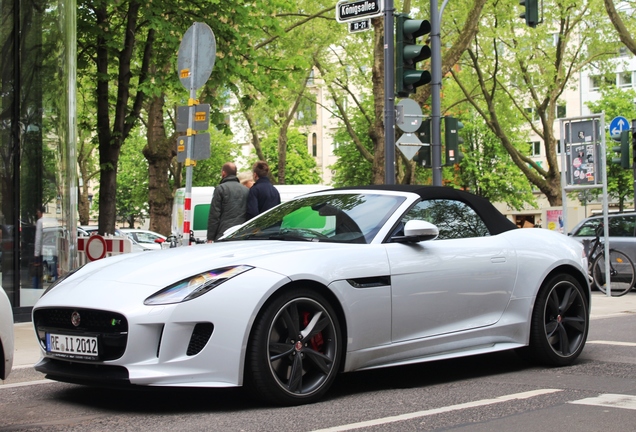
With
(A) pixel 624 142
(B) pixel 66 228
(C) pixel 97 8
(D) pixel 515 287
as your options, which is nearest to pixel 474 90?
(A) pixel 624 142

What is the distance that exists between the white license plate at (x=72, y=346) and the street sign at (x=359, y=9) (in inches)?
316

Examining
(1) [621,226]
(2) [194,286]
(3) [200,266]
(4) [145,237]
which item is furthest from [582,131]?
(4) [145,237]

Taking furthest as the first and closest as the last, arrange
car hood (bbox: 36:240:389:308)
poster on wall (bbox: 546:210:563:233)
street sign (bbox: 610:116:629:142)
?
street sign (bbox: 610:116:629:142), poster on wall (bbox: 546:210:563:233), car hood (bbox: 36:240:389:308)

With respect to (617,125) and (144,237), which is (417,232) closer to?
(617,125)

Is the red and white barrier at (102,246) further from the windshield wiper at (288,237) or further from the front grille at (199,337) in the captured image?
the front grille at (199,337)

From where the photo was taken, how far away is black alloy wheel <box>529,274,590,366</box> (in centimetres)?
709

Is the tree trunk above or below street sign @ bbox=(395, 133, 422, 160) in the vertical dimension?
above

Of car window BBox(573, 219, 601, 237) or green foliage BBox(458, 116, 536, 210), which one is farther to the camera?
green foliage BBox(458, 116, 536, 210)

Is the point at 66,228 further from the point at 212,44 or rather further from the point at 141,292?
the point at 141,292

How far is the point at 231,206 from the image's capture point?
500 inches

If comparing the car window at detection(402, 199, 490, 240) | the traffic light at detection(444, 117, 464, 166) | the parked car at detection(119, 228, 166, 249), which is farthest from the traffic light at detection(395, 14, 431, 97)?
the parked car at detection(119, 228, 166, 249)

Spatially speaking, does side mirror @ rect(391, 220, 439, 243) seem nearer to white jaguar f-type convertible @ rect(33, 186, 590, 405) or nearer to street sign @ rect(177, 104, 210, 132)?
white jaguar f-type convertible @ rect(33, 186, 590, 405)

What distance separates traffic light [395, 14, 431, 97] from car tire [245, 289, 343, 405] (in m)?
6.92

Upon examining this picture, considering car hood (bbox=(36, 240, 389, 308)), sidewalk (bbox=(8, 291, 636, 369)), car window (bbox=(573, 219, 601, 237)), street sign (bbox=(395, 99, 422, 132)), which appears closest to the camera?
car hood (bbox=(36, 240, 389, 308))
